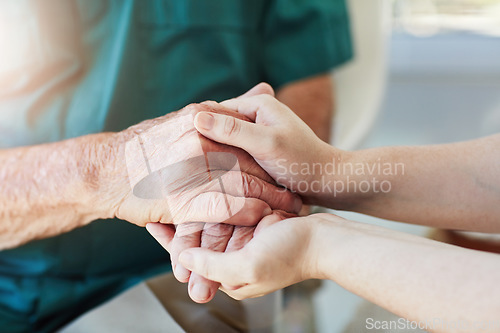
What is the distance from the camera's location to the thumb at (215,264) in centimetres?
39

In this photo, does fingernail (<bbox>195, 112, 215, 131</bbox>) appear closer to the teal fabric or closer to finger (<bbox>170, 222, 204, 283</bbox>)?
finger (<bbox>170, 222, 204, 283</bbox>)

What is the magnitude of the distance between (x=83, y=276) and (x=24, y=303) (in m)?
0.08

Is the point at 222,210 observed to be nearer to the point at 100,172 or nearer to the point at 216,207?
the point at 216,207

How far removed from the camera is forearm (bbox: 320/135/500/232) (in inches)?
20.5

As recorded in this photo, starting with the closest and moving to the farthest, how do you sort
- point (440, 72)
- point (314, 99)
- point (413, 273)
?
point (413, 273)
point (314, 99)
point (440, 72)

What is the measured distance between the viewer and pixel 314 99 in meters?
0.90

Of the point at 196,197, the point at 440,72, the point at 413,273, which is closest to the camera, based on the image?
the point at 413,273

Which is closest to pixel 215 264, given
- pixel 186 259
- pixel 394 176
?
pixel 186 259

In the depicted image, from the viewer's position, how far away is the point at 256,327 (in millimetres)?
544

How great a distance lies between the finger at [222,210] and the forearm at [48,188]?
0.12m

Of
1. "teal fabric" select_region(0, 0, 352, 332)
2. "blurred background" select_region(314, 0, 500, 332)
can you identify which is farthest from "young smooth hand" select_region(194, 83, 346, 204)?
"blurred background" select_region(314, 0, 500, 332)

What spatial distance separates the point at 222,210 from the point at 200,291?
0.27 feet

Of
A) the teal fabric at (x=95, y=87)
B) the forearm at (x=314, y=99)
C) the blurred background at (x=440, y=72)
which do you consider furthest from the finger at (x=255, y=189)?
the blurred background at (x=440, y=72)

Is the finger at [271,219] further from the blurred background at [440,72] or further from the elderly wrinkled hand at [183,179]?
the blurred background at [440,72]
